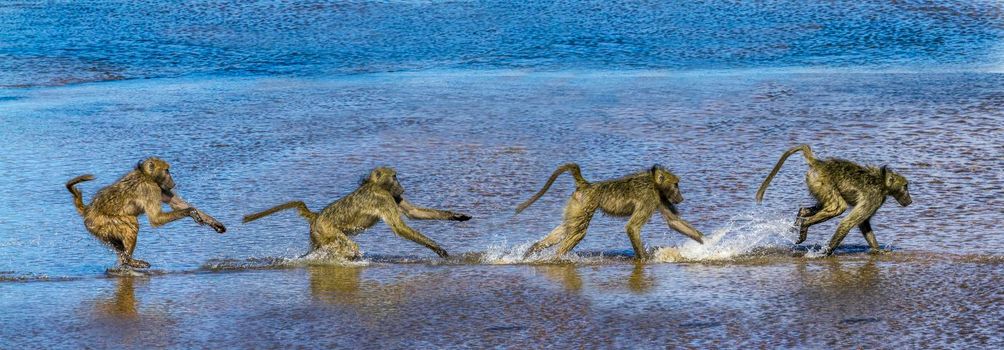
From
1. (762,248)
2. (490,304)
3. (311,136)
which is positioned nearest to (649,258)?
(762,248)

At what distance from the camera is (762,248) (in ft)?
29.7

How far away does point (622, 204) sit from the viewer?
9.18 m

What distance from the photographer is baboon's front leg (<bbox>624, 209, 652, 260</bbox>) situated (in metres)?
8.82

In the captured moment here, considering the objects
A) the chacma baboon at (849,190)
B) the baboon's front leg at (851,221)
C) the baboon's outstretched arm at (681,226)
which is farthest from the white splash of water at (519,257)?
the baboon's front leg at (851,221)

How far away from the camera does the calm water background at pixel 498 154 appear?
7203 millimetres

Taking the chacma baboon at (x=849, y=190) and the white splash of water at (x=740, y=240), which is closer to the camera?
the white splash of water at (x=740, y=240)

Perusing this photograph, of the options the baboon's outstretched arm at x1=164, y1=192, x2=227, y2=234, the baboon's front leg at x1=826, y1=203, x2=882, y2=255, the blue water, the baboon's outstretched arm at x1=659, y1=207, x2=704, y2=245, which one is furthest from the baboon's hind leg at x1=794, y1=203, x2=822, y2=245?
the blue water

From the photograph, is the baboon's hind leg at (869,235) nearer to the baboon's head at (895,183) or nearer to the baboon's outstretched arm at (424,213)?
the baboon's head at (895,183)

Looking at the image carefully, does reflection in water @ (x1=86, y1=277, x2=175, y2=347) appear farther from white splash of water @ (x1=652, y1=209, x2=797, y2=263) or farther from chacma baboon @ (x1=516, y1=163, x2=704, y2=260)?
white splash of water @ (x1=652, y1=209, x2=797, y2=263)

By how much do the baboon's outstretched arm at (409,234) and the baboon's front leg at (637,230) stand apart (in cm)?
116

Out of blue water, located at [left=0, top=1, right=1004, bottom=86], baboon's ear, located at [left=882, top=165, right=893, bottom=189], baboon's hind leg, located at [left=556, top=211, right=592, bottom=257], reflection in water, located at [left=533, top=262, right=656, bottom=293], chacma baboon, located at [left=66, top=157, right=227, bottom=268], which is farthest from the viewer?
blue water, located at [left=0, top=1, right=1004, bottom=86]

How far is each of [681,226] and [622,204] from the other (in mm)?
406

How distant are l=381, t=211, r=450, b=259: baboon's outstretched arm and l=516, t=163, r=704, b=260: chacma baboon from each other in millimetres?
560

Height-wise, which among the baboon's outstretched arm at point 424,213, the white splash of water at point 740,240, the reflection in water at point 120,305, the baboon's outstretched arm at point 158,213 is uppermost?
the baboon's outstretched arm at point 158,213
